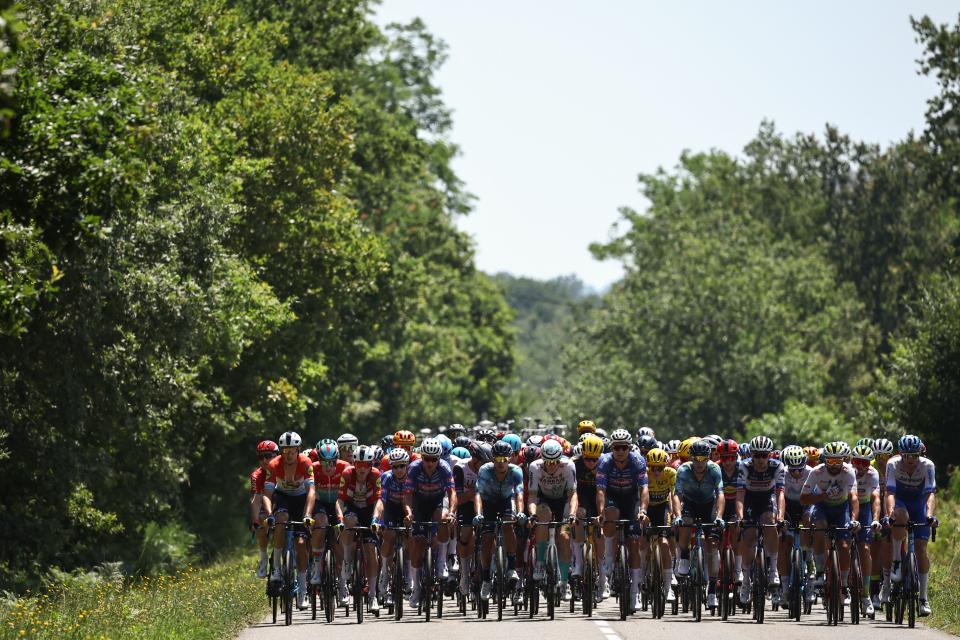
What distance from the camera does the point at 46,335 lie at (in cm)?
2703

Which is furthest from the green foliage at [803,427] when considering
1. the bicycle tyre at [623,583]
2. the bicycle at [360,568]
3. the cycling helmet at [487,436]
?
the bicycle at [360,568]

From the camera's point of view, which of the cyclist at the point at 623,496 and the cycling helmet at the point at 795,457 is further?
the cycling helmet at the point at 795,457

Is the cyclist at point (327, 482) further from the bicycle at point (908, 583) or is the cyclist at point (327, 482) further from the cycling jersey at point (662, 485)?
the bicycle at point (908, 583)

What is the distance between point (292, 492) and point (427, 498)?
1645 millimetres

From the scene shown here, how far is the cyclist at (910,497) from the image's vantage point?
19405mm

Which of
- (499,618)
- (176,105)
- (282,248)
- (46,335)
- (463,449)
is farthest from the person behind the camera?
(282,248)

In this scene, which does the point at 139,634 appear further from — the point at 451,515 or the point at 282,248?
the point at 282,248

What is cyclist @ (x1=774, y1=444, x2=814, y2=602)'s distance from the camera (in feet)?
65.9

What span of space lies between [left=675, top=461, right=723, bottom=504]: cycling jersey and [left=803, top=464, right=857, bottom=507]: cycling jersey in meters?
1.07

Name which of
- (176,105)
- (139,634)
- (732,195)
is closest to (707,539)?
(139,634)

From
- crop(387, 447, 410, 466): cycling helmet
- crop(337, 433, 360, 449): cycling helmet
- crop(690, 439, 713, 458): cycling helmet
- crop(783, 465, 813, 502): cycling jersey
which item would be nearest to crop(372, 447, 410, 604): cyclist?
crop(387, 447, 410, 466): cycling helmet

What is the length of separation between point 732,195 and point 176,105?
5866 centimetres

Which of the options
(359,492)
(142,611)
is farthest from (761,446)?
(142,611)

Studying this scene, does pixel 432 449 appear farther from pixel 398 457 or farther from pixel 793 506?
pixel 793 506
